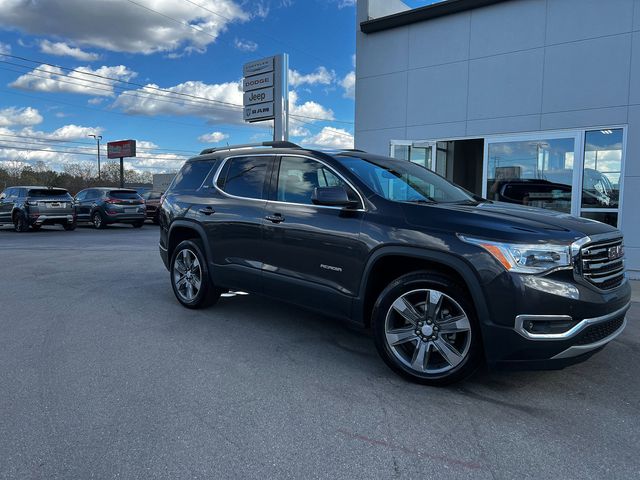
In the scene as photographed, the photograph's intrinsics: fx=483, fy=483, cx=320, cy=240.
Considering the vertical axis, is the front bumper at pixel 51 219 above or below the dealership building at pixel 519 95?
below

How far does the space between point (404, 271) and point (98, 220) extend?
1858 centimetres

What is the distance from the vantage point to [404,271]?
13.1 ft

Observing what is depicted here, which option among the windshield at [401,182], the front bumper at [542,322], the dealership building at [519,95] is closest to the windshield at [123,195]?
the dealership building at [519,95]

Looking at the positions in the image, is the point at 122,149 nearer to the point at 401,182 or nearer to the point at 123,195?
the point at 123,195

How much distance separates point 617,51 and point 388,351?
7.89 metres

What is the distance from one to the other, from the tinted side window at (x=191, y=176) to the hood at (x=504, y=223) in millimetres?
2979

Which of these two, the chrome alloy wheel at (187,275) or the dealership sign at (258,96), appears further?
the dealership sign at (258,96)

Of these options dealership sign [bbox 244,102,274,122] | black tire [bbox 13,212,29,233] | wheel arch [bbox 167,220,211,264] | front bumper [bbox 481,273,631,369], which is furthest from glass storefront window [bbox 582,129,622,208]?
black tire [bbox 13,212,29,233]

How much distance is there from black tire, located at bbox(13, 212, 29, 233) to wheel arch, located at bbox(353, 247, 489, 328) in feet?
58.3

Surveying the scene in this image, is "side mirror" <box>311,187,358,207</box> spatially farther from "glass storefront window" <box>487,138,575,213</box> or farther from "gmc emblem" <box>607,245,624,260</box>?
"glass storefront window" <box>487,138,575,213</box>

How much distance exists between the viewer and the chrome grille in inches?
130

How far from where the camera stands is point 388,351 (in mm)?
3785

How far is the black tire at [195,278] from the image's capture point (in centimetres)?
563

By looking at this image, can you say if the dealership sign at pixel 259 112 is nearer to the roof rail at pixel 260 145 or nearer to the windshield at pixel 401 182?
the roof rail at pixel 260 145
